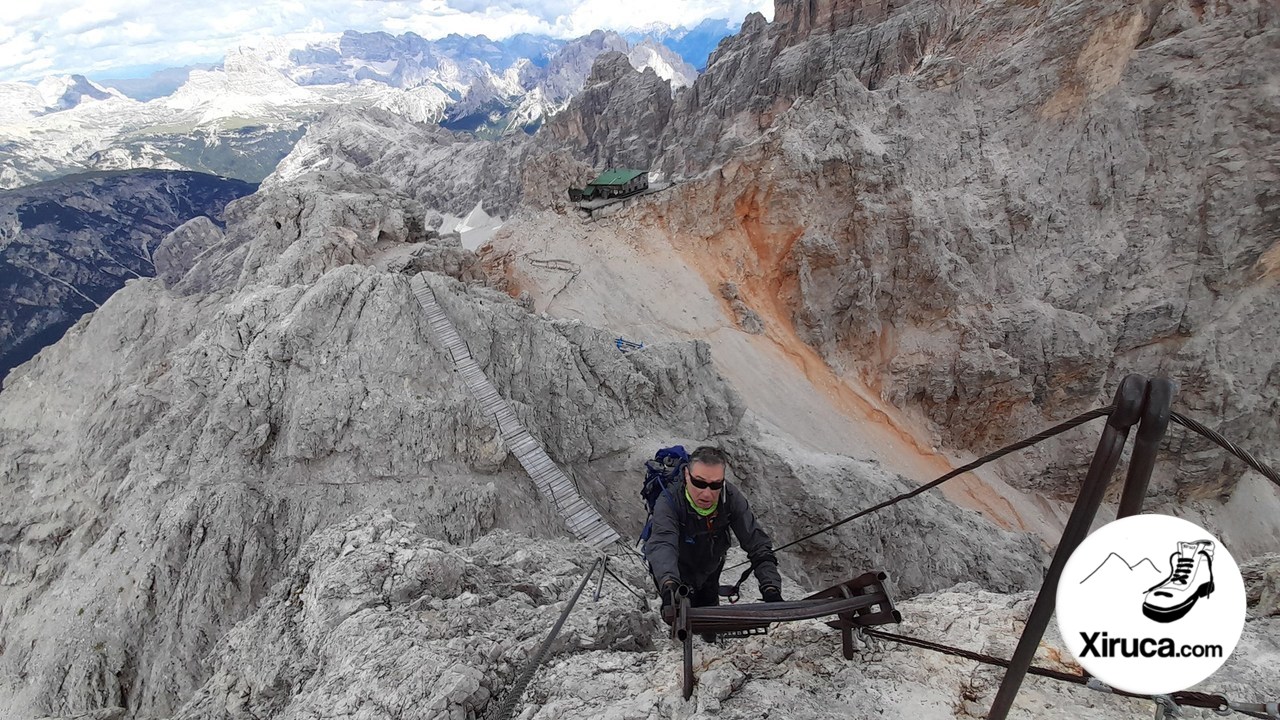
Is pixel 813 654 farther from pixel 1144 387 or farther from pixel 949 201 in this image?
pixel 949 201

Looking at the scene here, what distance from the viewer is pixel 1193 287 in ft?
85.7

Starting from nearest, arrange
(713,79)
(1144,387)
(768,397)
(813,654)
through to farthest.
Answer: (1144,387), (813,654), (768,397), (713,79)

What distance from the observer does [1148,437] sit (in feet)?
8.07

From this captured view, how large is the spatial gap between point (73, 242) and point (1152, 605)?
160 meters

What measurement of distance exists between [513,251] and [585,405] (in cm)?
1743

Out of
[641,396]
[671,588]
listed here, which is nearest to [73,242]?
[641,396]

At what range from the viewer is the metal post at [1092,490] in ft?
8.16

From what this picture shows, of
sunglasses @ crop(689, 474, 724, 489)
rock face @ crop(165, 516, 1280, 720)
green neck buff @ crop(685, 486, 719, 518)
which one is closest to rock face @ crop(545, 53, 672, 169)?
rock face @ crop(165, 516, 1280, 720)

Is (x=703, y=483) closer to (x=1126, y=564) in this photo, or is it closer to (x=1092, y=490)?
(x=1092, y=490)

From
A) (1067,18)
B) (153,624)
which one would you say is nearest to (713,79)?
(1067,18)

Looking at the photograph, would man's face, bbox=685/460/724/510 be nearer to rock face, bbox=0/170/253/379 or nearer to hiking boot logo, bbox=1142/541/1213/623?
hiking boot logo, bbox=1142/541/1213/623

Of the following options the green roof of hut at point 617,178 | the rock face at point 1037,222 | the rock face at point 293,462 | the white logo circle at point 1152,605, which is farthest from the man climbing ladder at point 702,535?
the green roof of hut at point 617,178

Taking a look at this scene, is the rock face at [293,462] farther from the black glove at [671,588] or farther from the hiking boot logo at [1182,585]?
the hiking boot logo at [1182,585]

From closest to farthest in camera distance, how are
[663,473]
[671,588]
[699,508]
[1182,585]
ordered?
[1182,585] < [671,588] < [699,508] < [663,473]
